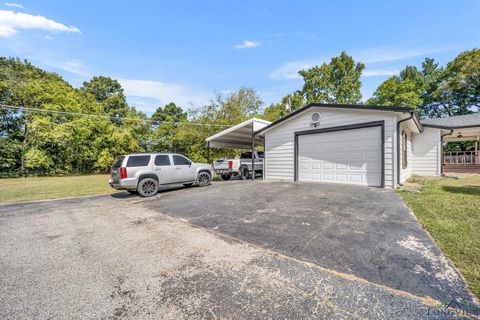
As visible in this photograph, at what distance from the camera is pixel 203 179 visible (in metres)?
10.5

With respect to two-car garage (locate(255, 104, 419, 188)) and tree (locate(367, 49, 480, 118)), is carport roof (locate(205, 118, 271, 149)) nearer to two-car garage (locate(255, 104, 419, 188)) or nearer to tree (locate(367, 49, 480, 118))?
two-car garage (locate(255, 104, 419, 188))

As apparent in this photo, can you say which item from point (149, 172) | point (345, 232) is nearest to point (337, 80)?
point (149, 172)

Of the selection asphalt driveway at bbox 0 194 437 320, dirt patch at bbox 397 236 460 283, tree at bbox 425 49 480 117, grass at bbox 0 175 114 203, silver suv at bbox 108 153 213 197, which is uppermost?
tree at bbox 425 49 480 117

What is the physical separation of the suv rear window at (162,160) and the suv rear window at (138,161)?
365 mm

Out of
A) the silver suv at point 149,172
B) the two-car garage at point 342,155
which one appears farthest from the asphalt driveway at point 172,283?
the two-car garage at point 342,155

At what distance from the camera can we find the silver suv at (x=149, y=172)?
784 cm

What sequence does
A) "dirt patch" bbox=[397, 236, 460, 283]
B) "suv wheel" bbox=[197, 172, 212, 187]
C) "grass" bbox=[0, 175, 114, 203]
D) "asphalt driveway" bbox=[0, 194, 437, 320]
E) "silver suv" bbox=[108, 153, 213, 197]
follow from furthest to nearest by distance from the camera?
"suv wheel" bbox=[197, 172, 212, 187] < "grass" bbox=[0, 175, 114, 203] < "silver suv" bbox=[108, 153, 213, 197] < "dirt patch" bbox=[397, 236, 460, 283] < "asphalt driveway" bbox=[0, 194, 437, 320]

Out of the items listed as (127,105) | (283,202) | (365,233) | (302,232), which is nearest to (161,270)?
Result: (302,232)

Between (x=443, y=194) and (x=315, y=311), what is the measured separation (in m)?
7.53

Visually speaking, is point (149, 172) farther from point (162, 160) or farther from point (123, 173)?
point (123, 173)

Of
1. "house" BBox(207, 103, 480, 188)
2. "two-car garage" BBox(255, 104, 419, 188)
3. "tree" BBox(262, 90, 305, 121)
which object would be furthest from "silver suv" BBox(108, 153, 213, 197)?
"tree" BBox(262, 90, 305, 121)

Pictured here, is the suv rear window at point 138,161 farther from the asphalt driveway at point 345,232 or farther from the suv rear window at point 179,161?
the asphalt driveway at point 345,232

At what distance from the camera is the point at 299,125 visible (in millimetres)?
10727

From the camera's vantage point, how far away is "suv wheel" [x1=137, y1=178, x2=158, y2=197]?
8.12m
